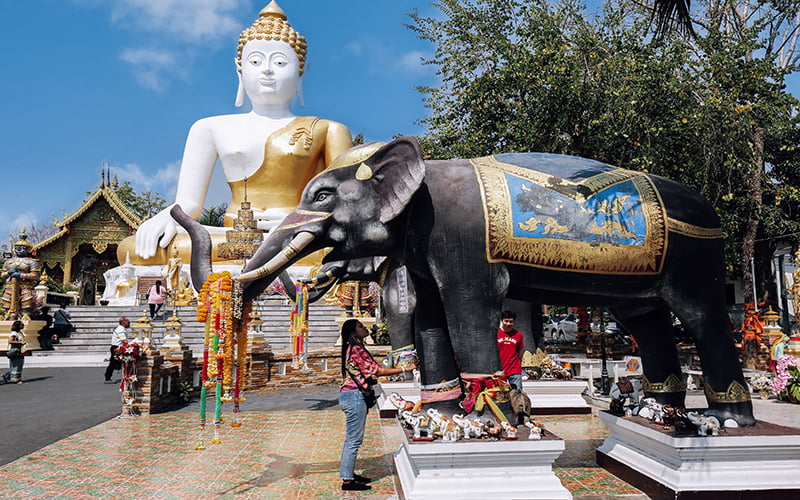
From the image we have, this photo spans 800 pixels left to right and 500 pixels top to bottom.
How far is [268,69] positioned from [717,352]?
17.9m

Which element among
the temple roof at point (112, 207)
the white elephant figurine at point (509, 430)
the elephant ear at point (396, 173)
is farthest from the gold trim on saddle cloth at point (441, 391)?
the temple roof at point (112, 207)

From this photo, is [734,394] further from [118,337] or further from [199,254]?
[118,337]

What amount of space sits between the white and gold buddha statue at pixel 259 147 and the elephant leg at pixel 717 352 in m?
16.1

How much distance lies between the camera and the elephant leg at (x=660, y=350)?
4.94 m

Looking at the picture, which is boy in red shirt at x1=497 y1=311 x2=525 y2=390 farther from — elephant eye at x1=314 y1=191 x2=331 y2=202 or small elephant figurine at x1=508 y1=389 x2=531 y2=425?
elephant eye at x1=314 y1=191 x2=331 y2=202

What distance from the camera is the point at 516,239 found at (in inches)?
158

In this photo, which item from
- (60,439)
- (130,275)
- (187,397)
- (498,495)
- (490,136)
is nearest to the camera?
(498,495)

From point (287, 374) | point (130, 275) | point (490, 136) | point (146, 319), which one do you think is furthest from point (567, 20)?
point (130, 275)

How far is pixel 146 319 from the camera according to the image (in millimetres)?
11227

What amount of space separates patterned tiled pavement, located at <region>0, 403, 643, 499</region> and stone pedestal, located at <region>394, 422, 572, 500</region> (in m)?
0.80

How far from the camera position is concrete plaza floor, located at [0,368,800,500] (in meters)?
4.80

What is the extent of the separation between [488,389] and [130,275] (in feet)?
62.5

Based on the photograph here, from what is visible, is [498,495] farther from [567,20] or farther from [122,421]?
[567,20]

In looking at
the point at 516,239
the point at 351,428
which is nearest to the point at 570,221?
the point at 516,239
